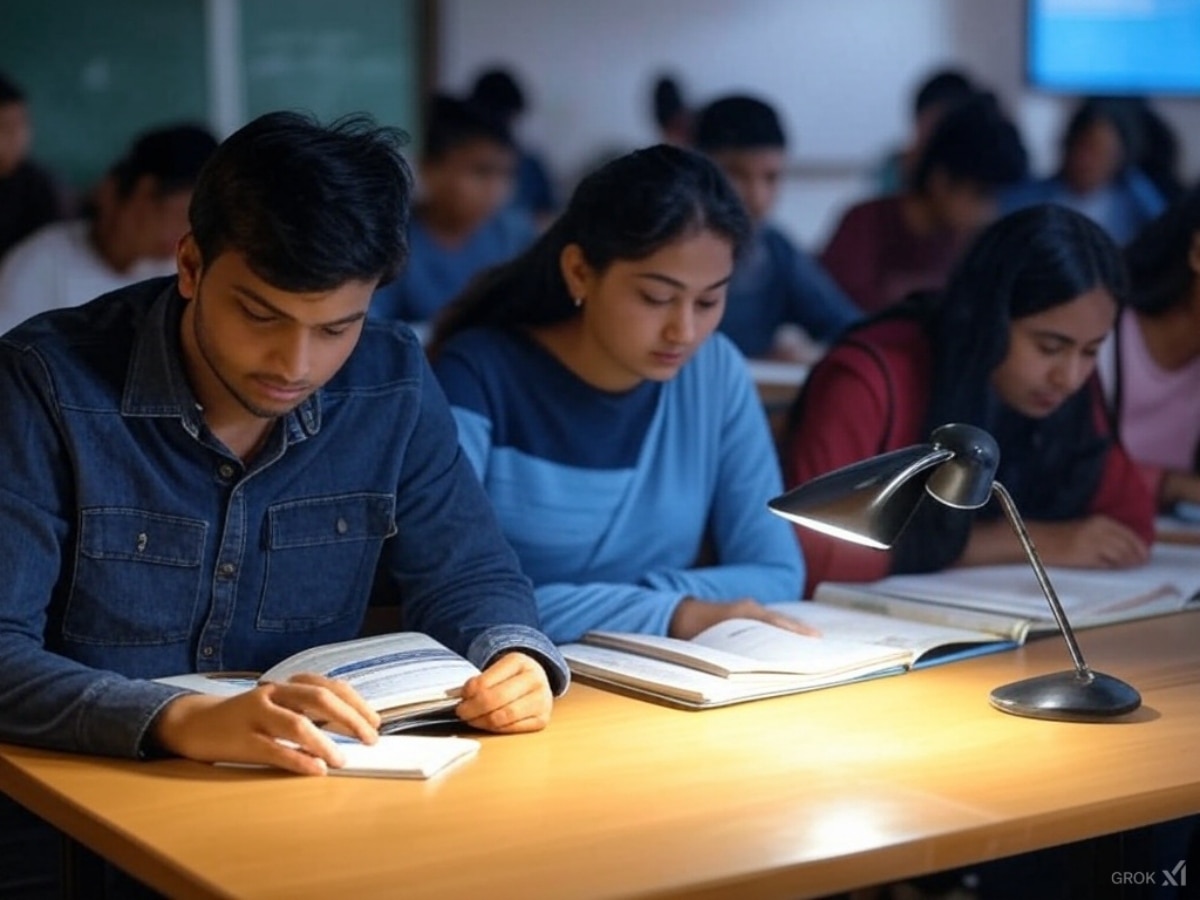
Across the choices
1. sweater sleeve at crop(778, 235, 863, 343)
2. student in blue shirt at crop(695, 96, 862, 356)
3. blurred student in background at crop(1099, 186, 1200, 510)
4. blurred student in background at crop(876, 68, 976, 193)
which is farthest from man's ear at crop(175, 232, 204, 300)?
blurred student in background at crop(876, 68, 976, 193)

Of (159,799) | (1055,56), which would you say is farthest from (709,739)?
(1055,56)

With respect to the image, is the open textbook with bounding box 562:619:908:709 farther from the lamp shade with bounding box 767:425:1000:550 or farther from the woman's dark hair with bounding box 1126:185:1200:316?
the woman's dark hair with bounding box 1126:185:1200:316

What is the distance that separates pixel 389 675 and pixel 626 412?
74 centimetres

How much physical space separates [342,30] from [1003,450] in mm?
4084

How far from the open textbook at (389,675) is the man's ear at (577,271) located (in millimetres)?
627

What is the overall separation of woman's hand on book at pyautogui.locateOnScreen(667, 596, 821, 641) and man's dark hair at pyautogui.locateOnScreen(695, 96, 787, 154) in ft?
8.35

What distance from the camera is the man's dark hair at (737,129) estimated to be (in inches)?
185

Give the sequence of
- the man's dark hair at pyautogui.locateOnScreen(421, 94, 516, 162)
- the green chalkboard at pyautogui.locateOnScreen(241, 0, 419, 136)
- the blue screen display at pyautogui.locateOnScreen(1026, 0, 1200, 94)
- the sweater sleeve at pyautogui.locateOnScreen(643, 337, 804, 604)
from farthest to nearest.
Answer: the blue screen display at pyautogui.locateOnScreen(1026, 0, 1200, 94)
the green chalkboard at pyautogui.locateOnScreen(241, 0, 419, 136)
the man's dark hair at pyautogui.locateOnScreen(421, 94, 516, 162)
the sweater sleeve at pyautogui.locateOnScreen(643, 337, 804, 604)

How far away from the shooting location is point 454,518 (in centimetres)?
211

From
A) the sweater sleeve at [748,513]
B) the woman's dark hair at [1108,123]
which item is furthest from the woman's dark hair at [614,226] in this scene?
the woman's dark hair at [1108,123]

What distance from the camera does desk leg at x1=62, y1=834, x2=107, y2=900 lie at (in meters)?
1.73

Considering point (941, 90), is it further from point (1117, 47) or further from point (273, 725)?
point (273, 725)

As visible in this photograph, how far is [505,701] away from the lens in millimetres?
1834

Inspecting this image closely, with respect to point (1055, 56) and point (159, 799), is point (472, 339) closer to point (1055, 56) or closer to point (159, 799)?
point (159, 799)
